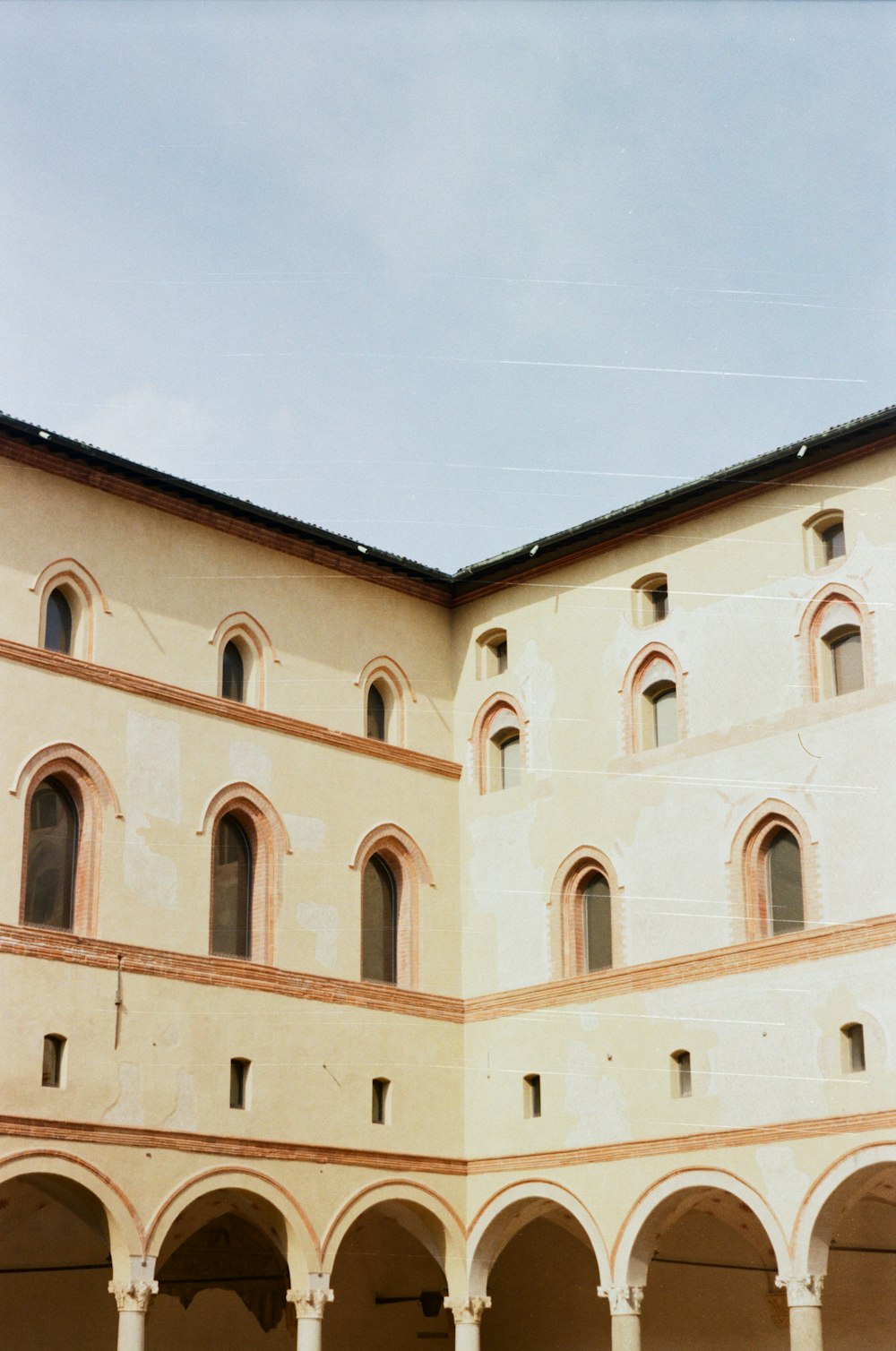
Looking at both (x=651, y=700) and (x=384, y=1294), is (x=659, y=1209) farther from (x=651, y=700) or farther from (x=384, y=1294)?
(x=384, y=1294)

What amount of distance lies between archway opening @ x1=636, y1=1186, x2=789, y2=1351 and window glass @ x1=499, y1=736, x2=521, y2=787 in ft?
17.2

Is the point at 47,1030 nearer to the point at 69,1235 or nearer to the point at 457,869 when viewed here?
the point at 69,1235

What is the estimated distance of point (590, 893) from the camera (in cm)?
2223

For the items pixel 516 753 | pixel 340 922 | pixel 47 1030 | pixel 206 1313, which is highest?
pixel 516 753

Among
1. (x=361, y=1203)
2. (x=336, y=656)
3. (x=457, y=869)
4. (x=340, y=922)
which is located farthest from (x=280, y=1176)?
(x=336, y=656)

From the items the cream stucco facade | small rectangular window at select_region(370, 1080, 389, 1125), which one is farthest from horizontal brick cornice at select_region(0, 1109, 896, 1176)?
small rectangular window at select_region(370, 1080, 389, 1125)

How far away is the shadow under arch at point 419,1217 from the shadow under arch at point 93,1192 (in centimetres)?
250

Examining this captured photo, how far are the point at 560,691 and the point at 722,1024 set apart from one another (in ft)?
15.0

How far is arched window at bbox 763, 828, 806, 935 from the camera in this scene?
20094 mm

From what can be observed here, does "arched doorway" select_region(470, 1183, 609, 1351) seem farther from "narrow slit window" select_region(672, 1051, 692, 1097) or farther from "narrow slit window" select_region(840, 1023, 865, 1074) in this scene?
"narrow slit window" select_region(840, 1023, 865, 1074)

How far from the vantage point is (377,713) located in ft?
77.5

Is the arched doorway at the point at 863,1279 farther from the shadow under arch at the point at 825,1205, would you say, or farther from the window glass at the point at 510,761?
the window glass at the point at 510,761

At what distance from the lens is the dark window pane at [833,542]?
68.3 feet

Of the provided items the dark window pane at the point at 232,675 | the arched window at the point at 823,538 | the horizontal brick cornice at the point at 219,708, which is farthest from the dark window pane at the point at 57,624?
the arched window at the point at 823,538
